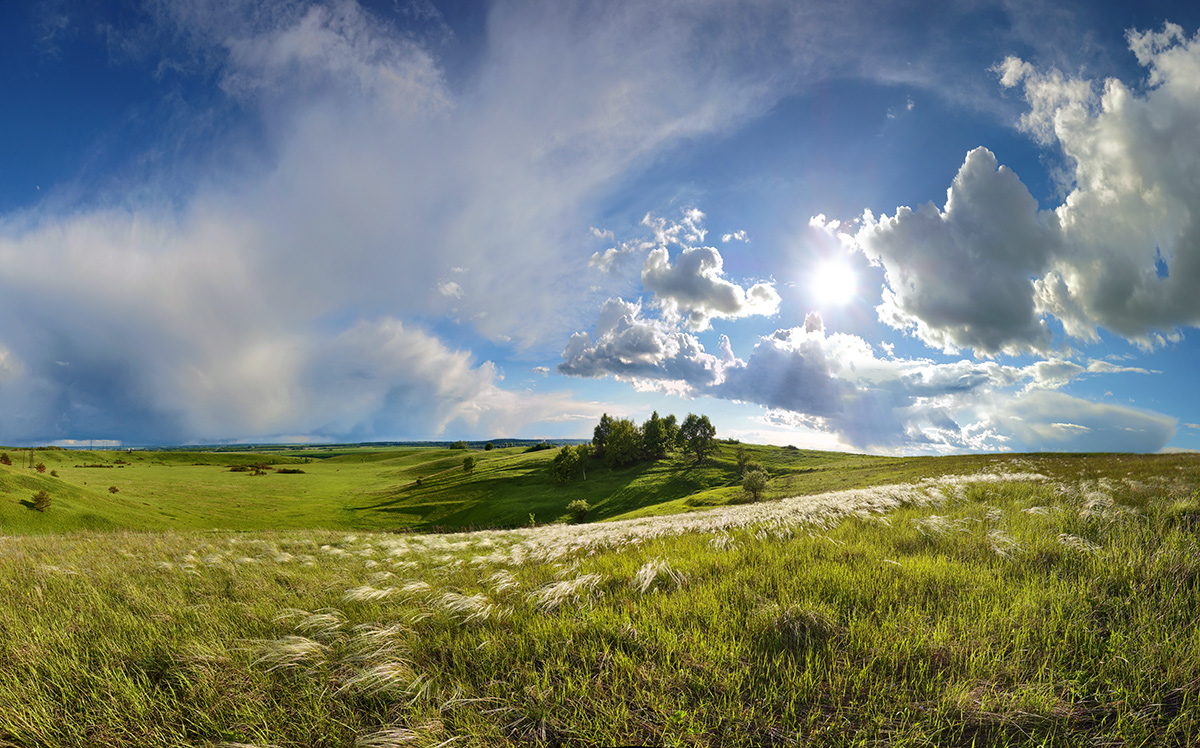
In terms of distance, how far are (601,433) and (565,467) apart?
72.9ft

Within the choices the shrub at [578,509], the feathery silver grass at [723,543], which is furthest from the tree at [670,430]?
the feathery silver grass at [723,543]

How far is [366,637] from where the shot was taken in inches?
139

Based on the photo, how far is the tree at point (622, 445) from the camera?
86.0m

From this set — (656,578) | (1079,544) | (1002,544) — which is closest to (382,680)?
(656,578)

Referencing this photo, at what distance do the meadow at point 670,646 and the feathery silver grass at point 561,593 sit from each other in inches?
1.2

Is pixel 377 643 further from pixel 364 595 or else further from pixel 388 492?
pixel 388 492

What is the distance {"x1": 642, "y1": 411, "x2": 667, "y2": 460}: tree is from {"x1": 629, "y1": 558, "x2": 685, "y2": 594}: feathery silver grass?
84.7 meters

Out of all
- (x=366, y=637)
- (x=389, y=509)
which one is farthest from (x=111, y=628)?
(x=389, y=509)

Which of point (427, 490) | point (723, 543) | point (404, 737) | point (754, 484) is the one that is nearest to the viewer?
point (404, 737)

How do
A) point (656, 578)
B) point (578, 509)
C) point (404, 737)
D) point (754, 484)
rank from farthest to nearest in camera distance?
point (578, 509), point (754, 484), point (656, 578), point (404, 737)

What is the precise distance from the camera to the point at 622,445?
284 feet

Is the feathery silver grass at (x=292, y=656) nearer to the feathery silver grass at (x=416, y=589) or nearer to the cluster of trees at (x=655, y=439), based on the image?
the feathery silver grass at (x=416, y=589)

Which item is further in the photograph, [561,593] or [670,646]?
[561,593]

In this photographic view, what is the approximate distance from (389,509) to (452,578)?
2846 inches
